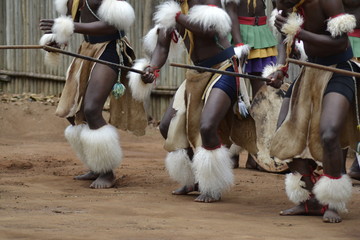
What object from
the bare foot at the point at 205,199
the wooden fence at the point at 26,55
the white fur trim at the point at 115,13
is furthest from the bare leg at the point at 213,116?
the wooden fence at the point at 26,55

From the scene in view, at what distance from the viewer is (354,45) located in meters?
8.27

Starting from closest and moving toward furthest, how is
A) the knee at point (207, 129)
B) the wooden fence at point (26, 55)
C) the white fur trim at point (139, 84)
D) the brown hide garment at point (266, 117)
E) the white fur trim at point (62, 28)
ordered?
the knee at point (207, 129) < the white fur trim at point (139, 84) < the white fur trim at point (62, 28) < the brown hide garment at point (266, 117) < the wooden fence at point (26, 55)

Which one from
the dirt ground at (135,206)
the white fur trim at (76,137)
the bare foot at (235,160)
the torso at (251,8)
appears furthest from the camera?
the bare foot at (235,160)

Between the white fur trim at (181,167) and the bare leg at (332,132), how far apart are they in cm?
158

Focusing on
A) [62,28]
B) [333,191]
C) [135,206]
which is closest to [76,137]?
[62,28]

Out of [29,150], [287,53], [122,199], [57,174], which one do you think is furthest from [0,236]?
[29,150]

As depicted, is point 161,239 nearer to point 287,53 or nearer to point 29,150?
point 287,53

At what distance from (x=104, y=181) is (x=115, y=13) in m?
1.59

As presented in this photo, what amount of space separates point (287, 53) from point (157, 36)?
1.42m

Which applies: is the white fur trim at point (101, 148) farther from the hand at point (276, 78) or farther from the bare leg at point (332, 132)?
the bare leg at point (332, 132)

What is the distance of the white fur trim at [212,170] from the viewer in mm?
7328

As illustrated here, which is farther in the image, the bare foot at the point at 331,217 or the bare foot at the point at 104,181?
the bare foot at the point at 104,181

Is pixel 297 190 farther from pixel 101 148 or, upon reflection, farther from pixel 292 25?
pixel 101 148

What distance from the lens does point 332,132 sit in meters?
6.39
